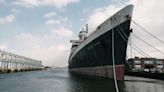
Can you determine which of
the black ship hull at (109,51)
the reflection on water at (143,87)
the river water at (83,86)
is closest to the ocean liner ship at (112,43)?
the black ship hull at (109,51)

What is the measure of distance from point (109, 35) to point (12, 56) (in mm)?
73341

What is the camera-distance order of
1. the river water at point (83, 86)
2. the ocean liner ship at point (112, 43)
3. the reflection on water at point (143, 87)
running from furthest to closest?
the ocean liner ship at point (112, 43), the river water at point (83, 86), the reflection on water at point (143, 87)

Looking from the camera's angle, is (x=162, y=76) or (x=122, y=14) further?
(x=162, y=76)

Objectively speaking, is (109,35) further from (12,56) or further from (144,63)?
(12,56)

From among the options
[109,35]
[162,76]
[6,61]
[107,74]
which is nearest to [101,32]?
[109,35]

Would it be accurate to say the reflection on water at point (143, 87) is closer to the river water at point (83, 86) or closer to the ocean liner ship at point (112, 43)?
the river water at point (83, 86)

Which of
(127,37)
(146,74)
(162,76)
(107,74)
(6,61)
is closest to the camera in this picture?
(127,37)

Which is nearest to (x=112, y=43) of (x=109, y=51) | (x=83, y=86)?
(x=109, y=51)

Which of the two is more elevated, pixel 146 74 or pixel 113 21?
pixel 113 21

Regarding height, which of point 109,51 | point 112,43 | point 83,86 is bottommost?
point 83,86

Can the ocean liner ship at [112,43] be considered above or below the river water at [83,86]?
above

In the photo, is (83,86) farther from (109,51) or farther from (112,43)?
(109,51)

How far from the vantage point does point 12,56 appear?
97062mm

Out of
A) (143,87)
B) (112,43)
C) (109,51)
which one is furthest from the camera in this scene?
(109,51)
